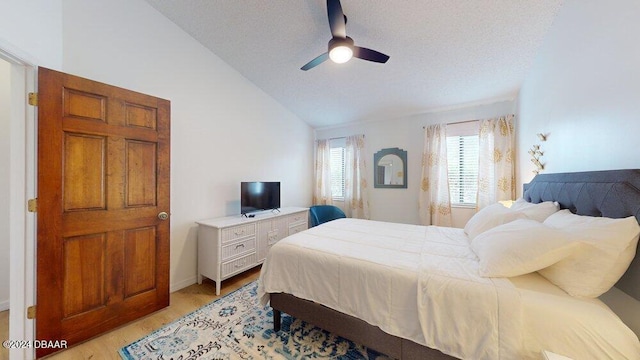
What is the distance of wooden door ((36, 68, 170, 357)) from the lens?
1584mm

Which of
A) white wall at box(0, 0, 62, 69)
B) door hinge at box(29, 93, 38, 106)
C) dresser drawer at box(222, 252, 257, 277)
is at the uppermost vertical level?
white wall at box(0, 0, 62, 69)

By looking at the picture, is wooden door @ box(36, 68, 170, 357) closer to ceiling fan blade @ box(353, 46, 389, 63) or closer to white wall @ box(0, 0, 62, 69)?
white wall @ box(0, 0, 62, 69)

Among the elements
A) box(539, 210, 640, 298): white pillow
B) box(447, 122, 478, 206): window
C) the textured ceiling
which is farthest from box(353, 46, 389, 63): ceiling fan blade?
box(447, 122, 478, 206): window

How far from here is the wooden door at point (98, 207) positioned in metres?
1.58

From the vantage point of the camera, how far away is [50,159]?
158 centimetres

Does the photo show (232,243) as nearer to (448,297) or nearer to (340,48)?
(448,297)

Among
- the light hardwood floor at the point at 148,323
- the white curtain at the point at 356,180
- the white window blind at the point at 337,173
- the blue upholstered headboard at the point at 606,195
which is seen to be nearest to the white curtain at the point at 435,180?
the white curtain at the point at 356,180

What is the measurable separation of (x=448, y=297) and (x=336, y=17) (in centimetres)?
214

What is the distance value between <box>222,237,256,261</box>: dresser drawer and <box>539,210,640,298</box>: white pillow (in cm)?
279

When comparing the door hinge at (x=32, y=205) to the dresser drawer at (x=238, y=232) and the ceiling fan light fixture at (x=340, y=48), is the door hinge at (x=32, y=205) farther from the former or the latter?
the ceiling fan light fixture at (x=340, y=48)

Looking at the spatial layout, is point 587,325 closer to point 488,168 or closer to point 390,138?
point 488,168

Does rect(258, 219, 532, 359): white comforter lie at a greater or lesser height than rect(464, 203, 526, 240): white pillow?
lesser

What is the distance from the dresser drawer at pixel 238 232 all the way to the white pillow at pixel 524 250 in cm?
247

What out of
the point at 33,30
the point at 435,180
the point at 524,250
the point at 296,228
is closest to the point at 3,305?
the point at 33,30
